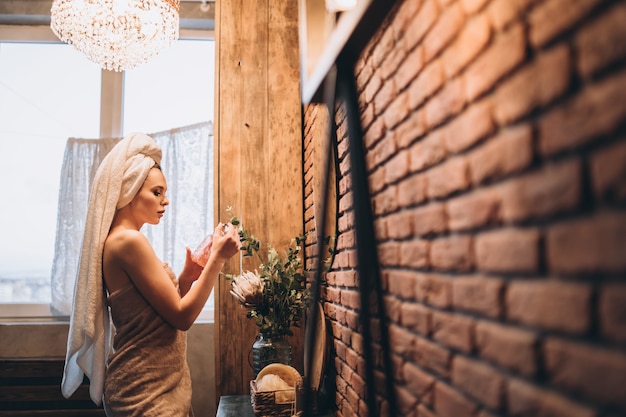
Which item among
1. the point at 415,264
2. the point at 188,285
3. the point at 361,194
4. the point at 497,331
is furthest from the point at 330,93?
the point at 188,285

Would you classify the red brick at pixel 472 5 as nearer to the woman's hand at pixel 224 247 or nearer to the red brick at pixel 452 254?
the red brick at pixel 452 254

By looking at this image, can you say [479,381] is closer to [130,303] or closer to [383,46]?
[383,46]

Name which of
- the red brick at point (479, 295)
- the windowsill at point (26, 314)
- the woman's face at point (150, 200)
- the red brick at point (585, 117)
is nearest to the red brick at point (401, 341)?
the red brick at point (479, 295)

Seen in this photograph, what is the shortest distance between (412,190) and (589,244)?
48cm

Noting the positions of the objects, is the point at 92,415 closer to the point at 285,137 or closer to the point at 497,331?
the point at 285,137

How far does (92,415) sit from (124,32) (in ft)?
7.65

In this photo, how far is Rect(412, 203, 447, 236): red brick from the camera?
814 millimetres

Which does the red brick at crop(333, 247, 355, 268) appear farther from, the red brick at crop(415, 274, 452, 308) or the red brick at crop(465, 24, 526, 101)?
the red brick at crop(465, 24, 526, 101)

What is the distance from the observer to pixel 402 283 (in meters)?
1.01

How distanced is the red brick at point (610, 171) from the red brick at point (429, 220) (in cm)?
34

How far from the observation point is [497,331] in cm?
64

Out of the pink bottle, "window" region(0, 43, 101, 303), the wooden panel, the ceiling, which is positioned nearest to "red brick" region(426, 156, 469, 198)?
the pink bottle

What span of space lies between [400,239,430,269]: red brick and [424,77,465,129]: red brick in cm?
22

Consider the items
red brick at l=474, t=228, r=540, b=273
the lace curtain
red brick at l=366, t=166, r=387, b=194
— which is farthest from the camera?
the lace curtain
